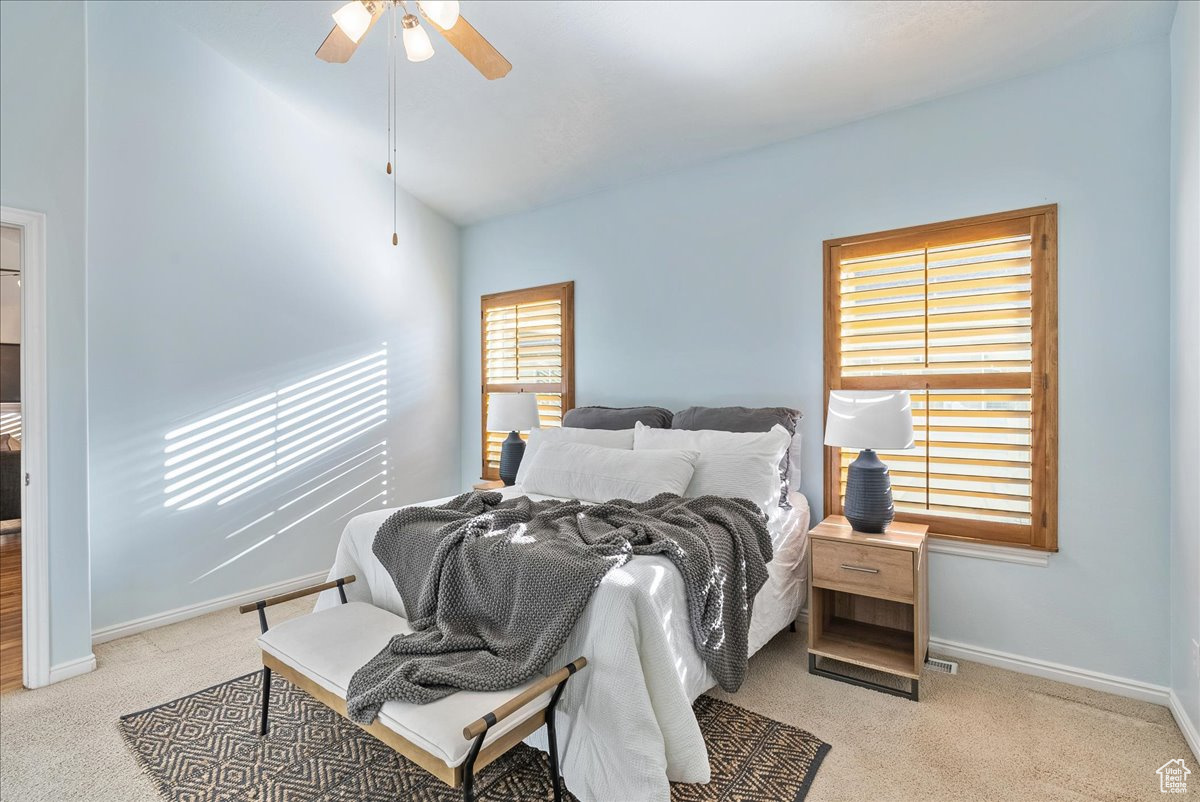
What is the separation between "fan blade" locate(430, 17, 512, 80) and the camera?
2072 millimetres

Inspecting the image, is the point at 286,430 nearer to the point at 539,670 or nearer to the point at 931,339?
the point at 539,670

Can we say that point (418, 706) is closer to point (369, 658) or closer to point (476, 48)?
point (369, 658)

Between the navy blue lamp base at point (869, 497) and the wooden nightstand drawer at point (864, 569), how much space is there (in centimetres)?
14

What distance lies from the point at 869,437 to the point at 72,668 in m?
3.78

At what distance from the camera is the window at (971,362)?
2678mm

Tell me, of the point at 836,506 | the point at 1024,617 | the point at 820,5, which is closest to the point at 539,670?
the point at 836,506

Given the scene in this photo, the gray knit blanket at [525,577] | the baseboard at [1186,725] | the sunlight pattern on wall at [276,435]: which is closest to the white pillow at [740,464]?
the gray knit blanket at [525,577]

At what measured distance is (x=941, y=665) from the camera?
279 centimetres

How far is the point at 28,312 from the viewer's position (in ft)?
8.71

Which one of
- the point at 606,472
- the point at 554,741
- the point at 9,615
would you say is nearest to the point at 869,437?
the point at 606,472

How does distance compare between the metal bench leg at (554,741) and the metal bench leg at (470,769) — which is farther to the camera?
the metal bench leg at (554,741)

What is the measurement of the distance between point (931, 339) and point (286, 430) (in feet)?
12.6

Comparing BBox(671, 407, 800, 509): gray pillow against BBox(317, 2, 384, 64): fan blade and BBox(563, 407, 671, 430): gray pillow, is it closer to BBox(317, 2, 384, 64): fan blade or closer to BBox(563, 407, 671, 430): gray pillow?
BBox(563, 407, 671, 430): gray pillow

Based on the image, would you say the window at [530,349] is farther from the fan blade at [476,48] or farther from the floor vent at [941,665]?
the floor vent at [941,665]
